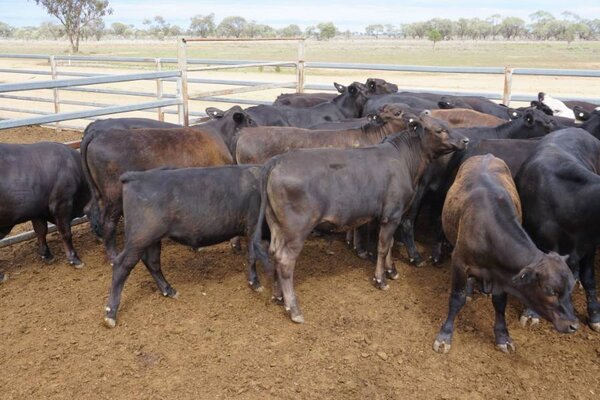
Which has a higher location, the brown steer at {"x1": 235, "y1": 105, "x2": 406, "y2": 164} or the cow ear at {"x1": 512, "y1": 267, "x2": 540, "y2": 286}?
the brown steer at {"x1": 235, "y1": 105, "x2": 406, "y2": 164}

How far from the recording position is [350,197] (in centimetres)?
521

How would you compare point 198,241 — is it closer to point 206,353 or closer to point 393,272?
point 206,353

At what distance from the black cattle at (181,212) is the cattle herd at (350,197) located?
0.04 ft

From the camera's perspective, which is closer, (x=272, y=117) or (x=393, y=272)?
(x=393, y=272)

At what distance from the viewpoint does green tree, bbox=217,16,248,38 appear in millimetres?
108306

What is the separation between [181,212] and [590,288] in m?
3.84

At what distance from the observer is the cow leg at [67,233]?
6.11 meters

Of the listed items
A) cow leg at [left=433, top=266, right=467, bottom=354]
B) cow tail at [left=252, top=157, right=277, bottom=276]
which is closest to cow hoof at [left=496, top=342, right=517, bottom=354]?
cow leg at [left=433, top=266, right=467, bottom=354]

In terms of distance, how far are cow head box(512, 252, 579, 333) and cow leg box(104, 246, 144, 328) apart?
10.3 ft

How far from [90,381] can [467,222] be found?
10.6 feet

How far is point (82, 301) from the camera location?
5.37m

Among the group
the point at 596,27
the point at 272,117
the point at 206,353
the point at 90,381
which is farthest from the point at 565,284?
the point at 596,27

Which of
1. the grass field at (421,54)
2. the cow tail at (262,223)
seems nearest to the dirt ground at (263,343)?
the cow tail at (262,223)

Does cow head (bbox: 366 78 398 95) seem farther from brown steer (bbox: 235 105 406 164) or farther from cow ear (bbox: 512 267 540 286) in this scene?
cow ear (bbox: 512 267 540 286)
